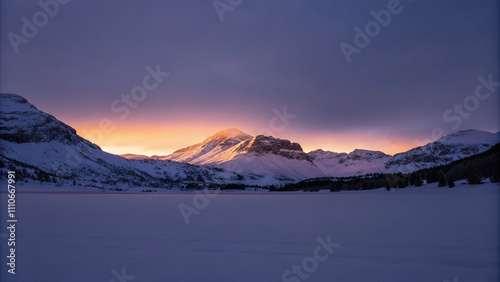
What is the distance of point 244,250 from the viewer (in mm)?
10852

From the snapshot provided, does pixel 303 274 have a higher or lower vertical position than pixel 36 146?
lower

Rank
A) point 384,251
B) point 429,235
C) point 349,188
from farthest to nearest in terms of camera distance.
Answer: point 349,188, point 429,235, point 384,251

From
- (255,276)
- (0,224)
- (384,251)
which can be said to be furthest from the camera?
(0,224)

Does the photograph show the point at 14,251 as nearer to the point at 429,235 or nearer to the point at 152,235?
the point at 152,235

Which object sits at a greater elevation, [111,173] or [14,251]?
[111,173]

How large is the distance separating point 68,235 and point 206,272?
27.7 feet

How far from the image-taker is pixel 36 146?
651ft

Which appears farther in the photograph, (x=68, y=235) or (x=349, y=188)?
(x=349, y=188)

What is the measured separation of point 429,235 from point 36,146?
234258 mm

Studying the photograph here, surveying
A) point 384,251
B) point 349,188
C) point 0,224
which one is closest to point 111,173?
point 349,188

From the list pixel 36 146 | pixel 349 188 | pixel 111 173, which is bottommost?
pixel 349 188

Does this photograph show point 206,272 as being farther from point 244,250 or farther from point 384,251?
point 384,251

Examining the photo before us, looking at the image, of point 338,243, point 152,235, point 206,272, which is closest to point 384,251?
point 338,243

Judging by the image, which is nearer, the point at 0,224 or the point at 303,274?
the point at 303,274
